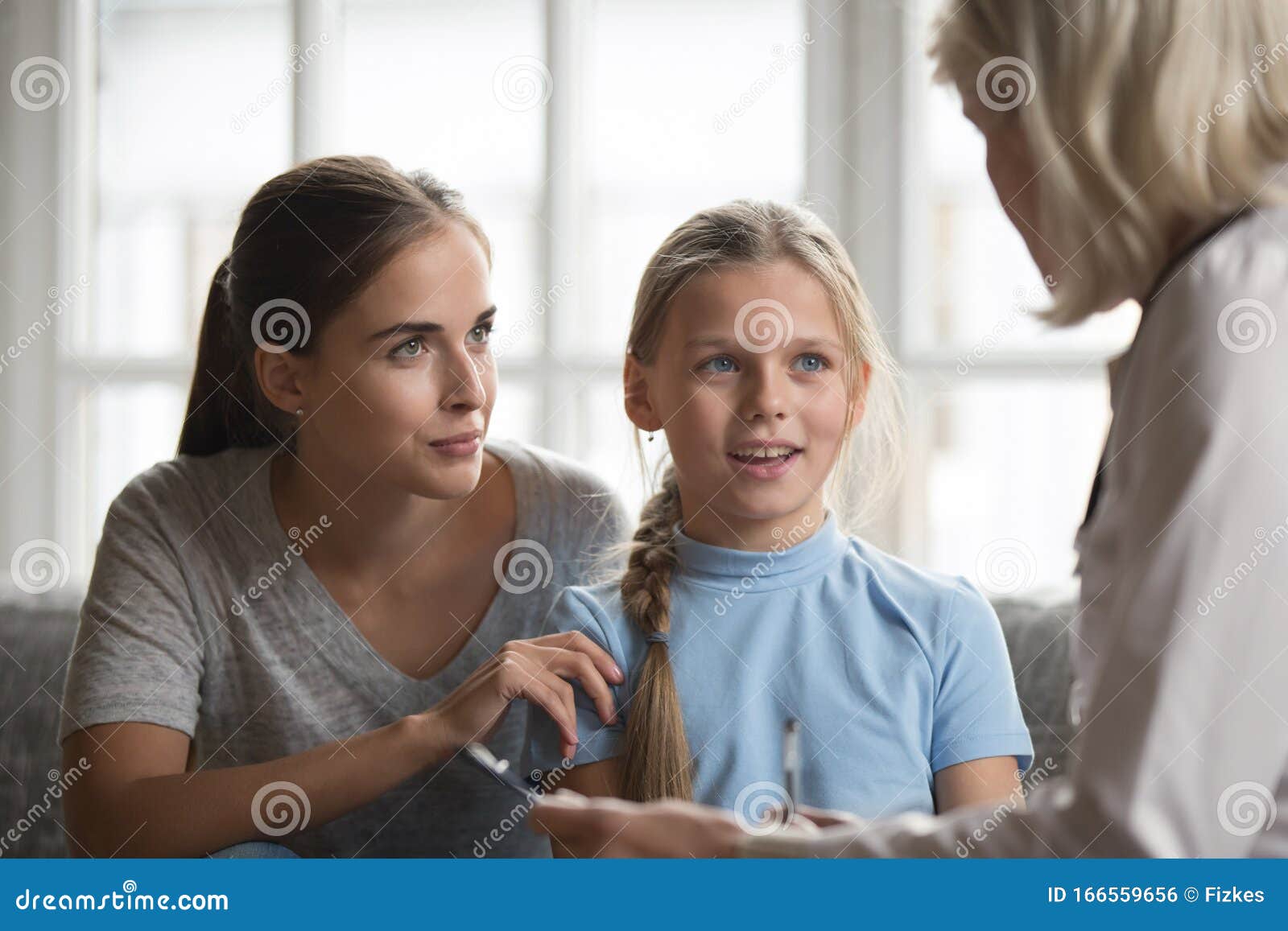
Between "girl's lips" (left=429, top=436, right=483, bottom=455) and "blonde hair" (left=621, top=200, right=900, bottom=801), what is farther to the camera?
"girl's lips" (left=429, top=436, right=483, bottom=455)

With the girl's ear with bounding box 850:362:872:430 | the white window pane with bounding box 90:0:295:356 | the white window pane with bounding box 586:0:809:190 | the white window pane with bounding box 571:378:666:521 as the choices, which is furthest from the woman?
the white window pane with bounding box 90:0:295:356

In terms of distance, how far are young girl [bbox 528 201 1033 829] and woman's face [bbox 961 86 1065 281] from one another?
1.08ft

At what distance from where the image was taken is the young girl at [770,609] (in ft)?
4.00

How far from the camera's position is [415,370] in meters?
1.46

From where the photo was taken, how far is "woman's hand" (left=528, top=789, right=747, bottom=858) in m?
0.91

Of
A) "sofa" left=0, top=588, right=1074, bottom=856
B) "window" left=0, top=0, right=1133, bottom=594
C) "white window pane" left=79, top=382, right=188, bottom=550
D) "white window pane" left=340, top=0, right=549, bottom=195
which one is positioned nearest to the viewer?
"sofa" left=0, top=588, right=1074, bottom=856

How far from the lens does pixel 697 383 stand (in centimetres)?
126

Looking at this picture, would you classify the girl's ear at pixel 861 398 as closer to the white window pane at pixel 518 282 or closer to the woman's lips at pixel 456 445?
the woman's lips at pixel 456 445

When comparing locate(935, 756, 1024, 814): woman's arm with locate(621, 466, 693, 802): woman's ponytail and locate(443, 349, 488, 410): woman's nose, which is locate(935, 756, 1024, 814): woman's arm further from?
locate(443, 349, 488, 410): woman's nose

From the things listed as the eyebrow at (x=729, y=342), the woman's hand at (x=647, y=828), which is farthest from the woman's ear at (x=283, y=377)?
the woman's hand at (x=647, y=828)

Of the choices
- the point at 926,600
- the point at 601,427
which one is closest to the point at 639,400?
the point at 926,600

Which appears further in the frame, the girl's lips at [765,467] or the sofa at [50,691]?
the sofa at [50,691]

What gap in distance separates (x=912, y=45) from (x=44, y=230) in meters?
2.23

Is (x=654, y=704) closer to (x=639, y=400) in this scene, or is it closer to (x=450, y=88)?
(x=639, y=400)
